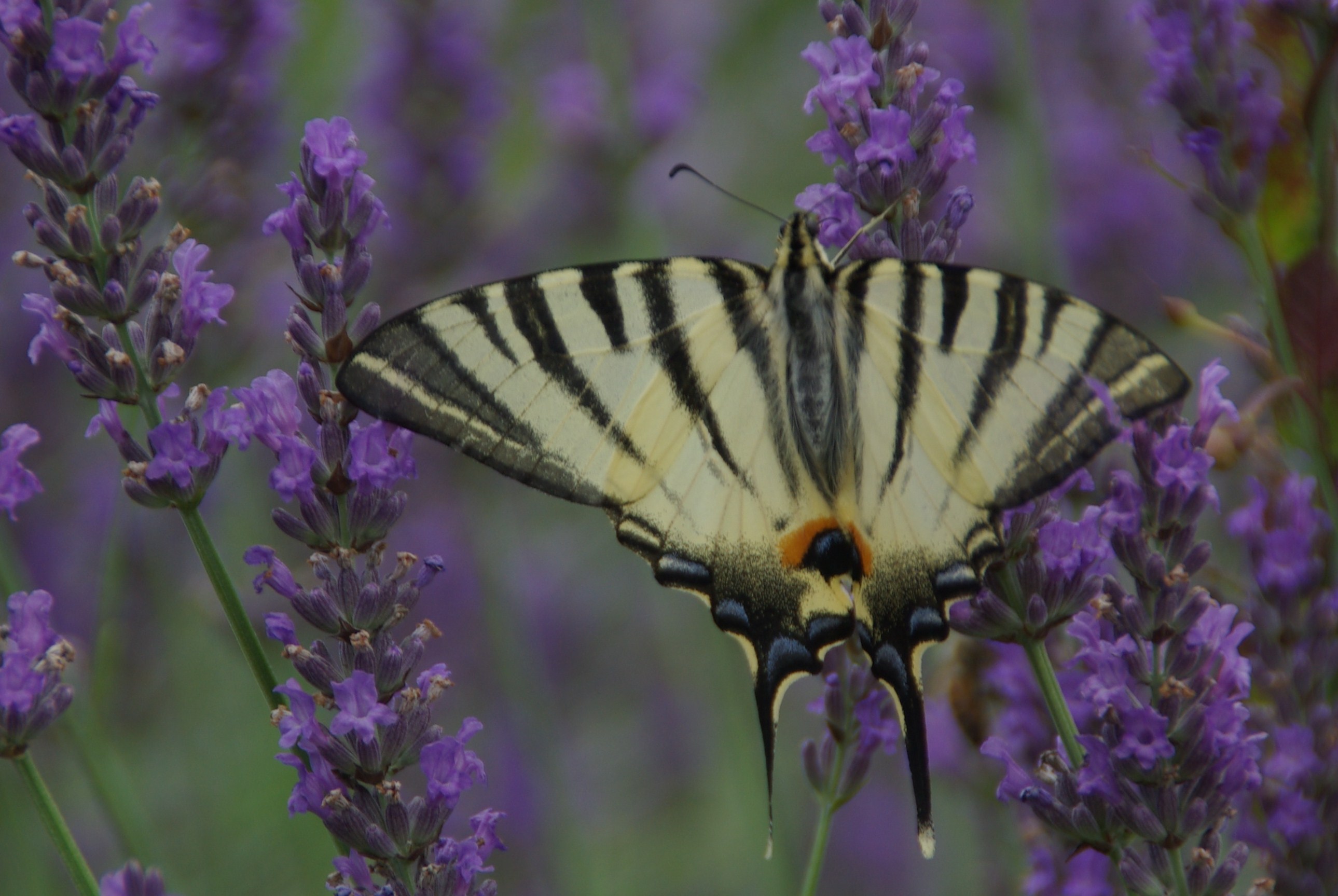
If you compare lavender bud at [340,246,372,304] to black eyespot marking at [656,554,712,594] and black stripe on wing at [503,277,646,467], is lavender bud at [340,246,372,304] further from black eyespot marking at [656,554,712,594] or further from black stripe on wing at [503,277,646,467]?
black eyespot marking at [656,554,712,594]

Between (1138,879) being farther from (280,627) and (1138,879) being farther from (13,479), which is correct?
(13,479)

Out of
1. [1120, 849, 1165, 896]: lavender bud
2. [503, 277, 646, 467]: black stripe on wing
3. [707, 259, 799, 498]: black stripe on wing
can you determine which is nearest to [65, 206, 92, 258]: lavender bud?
[503, 277, 646, 467]: black stripe on wing

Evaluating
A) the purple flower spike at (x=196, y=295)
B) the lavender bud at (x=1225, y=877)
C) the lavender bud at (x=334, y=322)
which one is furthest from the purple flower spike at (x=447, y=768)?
the lavender bud at (x=1225, y=877)

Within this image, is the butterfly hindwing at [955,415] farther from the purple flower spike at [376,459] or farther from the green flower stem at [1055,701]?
the purple flower spike at [376,459]

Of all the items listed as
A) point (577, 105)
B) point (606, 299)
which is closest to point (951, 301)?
point (606, 299)

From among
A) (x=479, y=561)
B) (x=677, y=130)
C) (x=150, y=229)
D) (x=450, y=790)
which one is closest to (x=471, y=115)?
(x=677, y=130)

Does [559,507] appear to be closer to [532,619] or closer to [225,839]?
[532,619]
